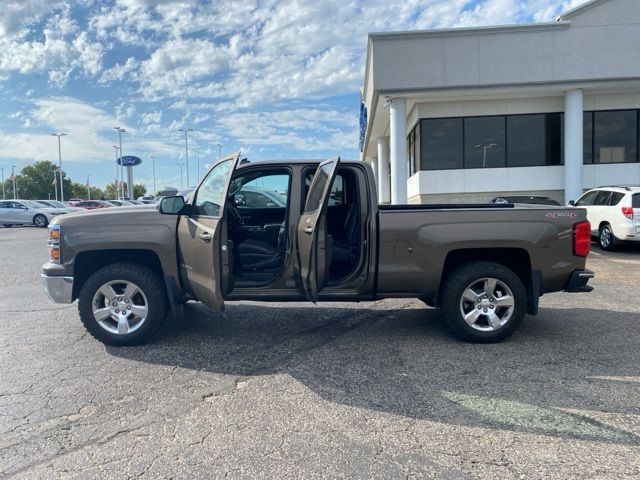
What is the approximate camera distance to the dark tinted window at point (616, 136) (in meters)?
18.3

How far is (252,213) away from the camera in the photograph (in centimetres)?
598

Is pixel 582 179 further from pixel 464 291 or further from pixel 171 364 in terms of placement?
pixel 171 364

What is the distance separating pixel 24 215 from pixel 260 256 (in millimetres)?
27017

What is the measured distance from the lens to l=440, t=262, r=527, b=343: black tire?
15.9ft

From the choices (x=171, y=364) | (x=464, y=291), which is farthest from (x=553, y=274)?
(x=171, y=364)

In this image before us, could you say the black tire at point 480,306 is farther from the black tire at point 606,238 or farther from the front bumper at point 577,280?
the black tire at point 606,238

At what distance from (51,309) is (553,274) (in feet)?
21.4

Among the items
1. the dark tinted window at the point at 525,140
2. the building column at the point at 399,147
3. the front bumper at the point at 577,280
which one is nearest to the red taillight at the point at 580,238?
the front bumper at the point at 577,280

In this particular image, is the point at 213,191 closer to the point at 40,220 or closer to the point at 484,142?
the point at 484,142

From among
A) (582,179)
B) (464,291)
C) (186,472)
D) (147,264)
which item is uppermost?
(582,179)

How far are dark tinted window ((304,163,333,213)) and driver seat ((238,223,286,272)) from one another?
1.79 feet

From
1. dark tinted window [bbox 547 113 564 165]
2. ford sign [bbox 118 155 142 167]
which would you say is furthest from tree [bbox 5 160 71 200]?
dark tinted window [bbox 547 113 564 165]

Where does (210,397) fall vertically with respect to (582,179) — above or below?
below

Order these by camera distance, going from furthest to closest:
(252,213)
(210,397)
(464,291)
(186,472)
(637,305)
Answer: (637,305), (252,213), (464,291), (210,397), (186,472)
